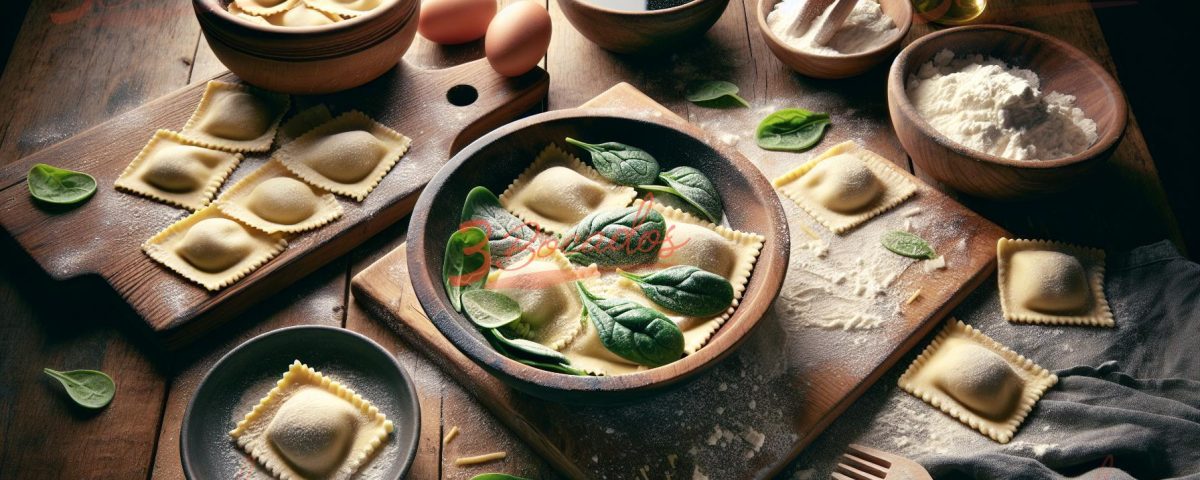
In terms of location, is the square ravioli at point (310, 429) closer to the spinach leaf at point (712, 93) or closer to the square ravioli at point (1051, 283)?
the spinach leaf at point (712, 93)

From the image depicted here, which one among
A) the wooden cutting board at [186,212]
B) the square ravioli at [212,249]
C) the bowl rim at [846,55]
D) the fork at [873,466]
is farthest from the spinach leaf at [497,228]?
the bowl rim at [846,55]

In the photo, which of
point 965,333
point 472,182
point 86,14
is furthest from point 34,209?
point 965,333

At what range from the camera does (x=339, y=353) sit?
5.00 feet

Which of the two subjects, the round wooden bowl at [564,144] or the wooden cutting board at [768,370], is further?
the wooden cutting board at [768,370]

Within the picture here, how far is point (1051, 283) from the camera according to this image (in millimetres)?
1599

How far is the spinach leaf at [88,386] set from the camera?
154cm

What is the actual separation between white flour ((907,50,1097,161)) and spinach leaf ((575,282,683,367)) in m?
0.80

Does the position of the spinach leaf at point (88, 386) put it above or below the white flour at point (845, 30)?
below

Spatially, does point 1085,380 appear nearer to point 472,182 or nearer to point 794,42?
point 794,42

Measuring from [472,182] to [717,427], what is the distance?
62 cm

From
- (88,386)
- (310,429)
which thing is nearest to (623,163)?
(310,429)

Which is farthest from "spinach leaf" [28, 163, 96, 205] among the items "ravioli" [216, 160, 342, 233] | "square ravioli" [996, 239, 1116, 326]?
"square ravioli" [996, 239, 1116, 326]

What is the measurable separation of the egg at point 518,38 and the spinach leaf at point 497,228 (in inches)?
19.5

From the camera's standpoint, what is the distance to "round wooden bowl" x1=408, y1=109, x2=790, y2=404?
4.22 feet
